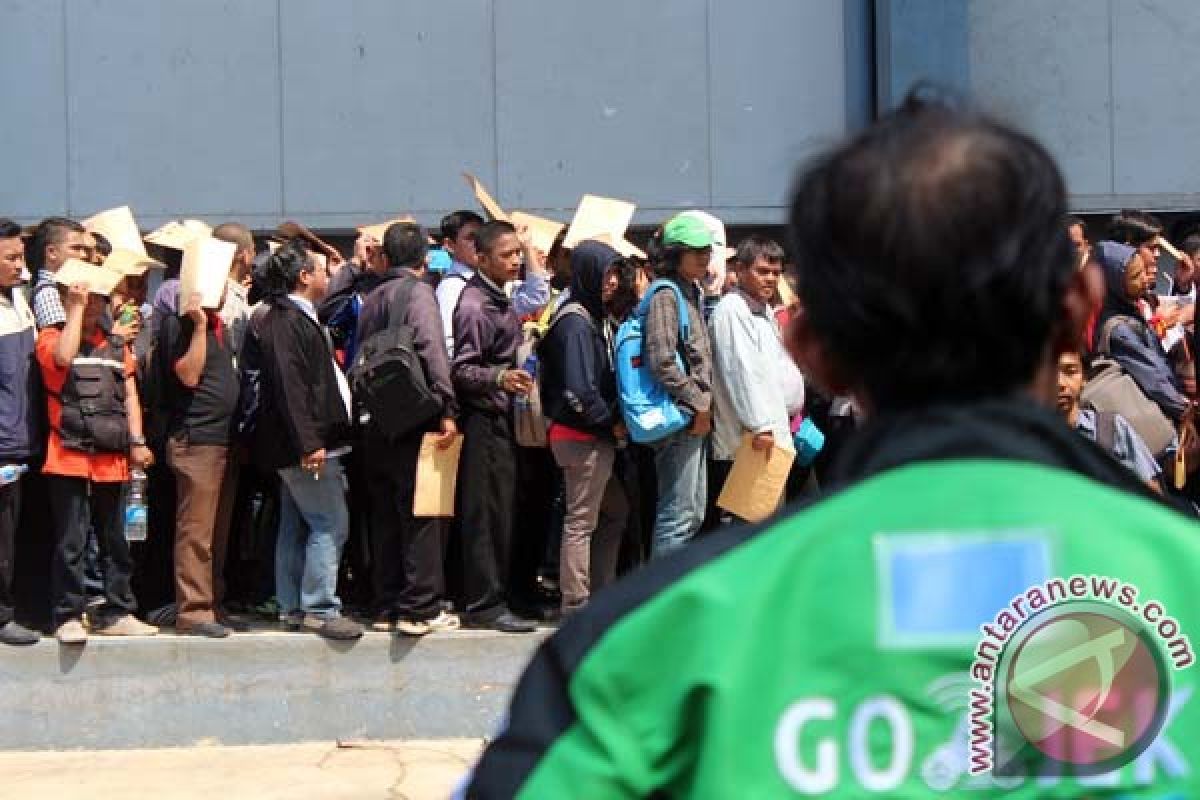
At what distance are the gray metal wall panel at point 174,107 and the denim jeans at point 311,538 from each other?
5.38 meters

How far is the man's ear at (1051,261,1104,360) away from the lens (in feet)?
5.65

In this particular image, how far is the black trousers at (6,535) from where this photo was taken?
7.99m

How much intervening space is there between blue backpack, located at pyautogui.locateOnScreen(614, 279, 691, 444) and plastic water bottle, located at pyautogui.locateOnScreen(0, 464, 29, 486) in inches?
104

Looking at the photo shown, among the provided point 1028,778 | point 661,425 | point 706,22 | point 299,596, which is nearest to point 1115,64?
point 706,22

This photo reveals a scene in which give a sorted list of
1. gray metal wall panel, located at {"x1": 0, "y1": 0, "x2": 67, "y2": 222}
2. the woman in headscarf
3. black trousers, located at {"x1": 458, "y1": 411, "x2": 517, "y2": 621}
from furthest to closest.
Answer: gray metal wall panel, located at {"x1": 0, "y1": 0, "x2": 67, "y2": 222} → black trousers, located at {"x1": 458, "y1": 411, "x2": 517, "y2": 621} → the woman in headscarf

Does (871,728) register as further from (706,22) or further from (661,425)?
(706,22)

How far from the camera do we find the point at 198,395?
833 cm

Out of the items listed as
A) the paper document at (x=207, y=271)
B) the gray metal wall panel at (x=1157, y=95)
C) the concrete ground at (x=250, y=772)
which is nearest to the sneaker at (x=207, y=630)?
the concrete ground at (x=250, y=772)

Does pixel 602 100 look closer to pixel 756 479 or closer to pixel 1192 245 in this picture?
pixel 1192 245

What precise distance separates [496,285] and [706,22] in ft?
18.5

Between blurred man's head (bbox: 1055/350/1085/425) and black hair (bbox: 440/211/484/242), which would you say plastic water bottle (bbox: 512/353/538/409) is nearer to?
black hair (bbox: 440/211/484/242)

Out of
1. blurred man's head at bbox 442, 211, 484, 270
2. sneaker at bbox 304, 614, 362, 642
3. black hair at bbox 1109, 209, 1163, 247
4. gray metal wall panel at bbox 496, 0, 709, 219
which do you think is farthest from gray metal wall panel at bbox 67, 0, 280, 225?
black hair at bbox 1109, 209, 1163, 247

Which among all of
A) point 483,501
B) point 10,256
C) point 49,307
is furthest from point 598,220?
point 10,256

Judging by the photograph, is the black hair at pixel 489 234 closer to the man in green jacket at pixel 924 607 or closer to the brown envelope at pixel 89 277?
the brown envelope at pixel 89 277
